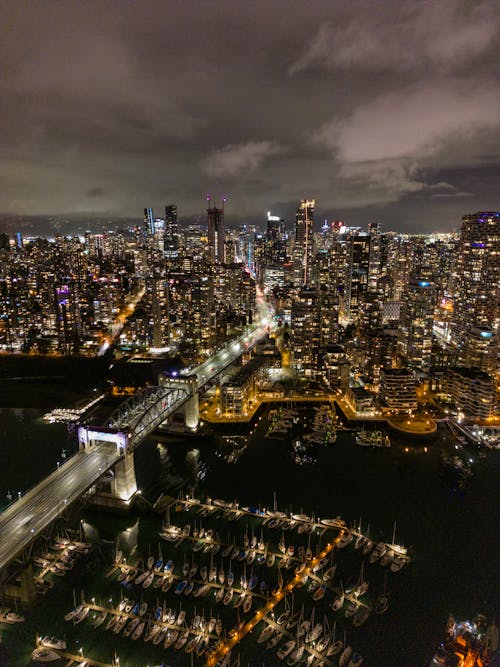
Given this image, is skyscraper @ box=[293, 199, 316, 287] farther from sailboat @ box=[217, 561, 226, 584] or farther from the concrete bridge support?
→ sailboat @ box=[217, 561, 226, 584]

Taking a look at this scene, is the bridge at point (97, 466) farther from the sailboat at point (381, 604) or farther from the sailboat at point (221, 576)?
the sailboat at point (381, 604)

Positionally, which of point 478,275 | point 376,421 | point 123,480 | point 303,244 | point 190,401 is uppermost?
point 303,244

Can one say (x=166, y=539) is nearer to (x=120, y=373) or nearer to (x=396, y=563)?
(x=396, y=563)

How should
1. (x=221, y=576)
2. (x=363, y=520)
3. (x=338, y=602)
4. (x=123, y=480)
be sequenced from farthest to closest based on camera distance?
1. (x=123, y=480)
2. (x=363, y=520)
3. (x=221, y=576)
4. (x=338, y=602)

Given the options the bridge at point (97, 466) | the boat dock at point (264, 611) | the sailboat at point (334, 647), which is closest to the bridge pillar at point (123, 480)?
the bridge at point (97, 466)

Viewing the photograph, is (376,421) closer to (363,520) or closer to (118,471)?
(363,520)

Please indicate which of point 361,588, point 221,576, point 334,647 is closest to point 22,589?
point 221,576

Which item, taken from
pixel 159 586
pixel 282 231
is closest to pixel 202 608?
pixel 159 586
